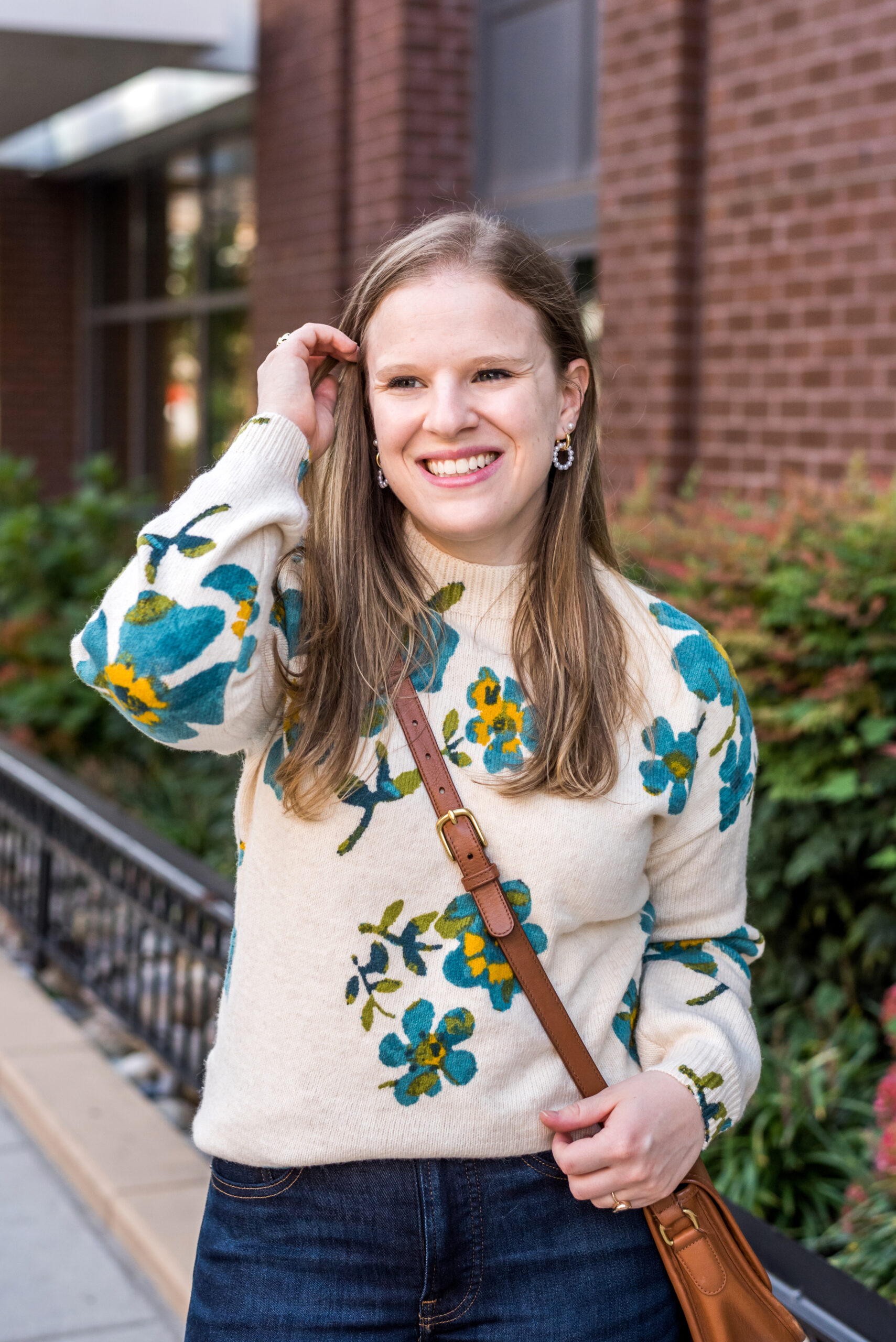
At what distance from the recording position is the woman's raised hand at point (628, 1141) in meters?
1.59

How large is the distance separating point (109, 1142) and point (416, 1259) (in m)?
2.65

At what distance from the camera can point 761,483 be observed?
18.2 feet

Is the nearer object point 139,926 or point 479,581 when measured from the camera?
point 479,581

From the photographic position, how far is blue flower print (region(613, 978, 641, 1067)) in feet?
5.54

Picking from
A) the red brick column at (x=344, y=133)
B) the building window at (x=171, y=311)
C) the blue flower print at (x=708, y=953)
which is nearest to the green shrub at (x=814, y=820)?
the blue flower print at (x=708, y=953)

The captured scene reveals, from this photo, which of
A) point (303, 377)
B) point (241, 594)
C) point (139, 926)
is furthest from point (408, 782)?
point (139, 926)

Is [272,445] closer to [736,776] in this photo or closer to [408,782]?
[408,782]

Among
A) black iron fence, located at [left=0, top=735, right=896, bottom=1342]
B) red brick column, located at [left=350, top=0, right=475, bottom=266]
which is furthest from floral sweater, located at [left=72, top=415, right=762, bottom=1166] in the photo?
red brick column, located at [left=350, top=0, right=475, bottom=266]

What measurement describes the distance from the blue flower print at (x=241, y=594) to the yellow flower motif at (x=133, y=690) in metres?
0.09

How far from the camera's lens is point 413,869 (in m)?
1.61

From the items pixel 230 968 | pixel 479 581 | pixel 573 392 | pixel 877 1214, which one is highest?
pixel 573 392

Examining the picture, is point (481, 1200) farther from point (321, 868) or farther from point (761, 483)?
point (761, 483)

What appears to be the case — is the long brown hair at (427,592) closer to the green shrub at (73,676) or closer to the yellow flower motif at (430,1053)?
the yellow flower motif at (430,1053)

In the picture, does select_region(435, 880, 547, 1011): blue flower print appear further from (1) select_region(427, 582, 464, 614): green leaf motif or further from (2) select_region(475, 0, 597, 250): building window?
(2) select_region(475, 0, 597, 250): building window
